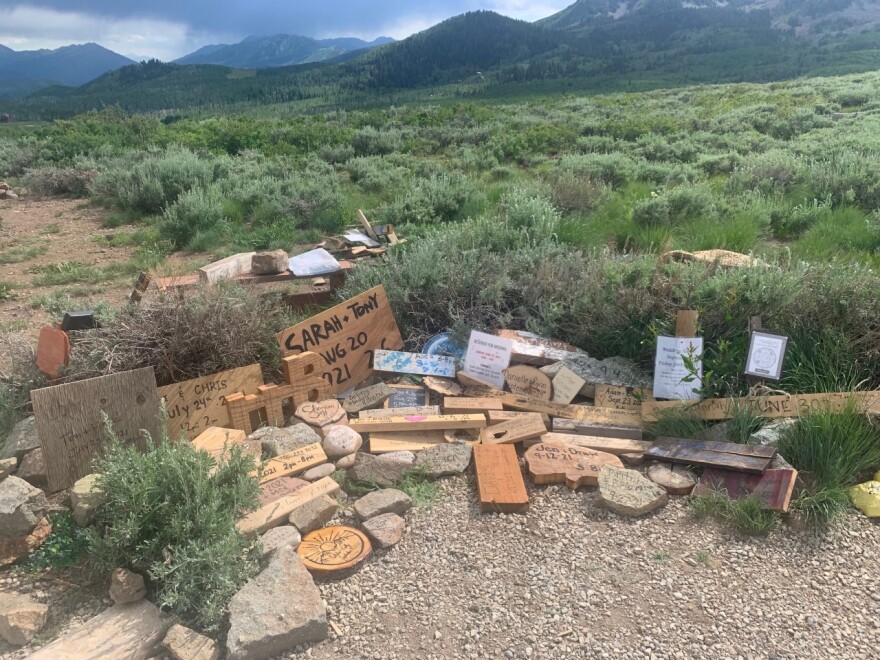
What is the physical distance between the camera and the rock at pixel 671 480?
11.1ft

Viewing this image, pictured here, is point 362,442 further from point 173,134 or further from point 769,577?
point 173,134

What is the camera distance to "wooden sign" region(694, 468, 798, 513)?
10.3 ft

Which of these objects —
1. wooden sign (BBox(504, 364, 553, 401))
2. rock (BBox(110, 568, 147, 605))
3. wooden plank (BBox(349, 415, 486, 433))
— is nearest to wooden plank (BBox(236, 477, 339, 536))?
rock (BBox(110, 568, 147, 605))

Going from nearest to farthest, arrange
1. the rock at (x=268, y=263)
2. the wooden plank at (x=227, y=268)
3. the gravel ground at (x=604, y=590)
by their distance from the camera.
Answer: the gravel ground at (x=604, y=590) < the wooden plank at (x=227, y=268) < the rock at (x=268, y=263)

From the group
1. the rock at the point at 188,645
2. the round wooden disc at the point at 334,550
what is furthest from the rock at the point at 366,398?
the rock at the point at 188,645

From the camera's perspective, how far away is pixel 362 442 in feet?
12.9

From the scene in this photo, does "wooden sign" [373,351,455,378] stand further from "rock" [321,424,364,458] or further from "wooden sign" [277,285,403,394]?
"rock" [321,424,364,458]

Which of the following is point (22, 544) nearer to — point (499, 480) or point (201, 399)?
point (201, 399)

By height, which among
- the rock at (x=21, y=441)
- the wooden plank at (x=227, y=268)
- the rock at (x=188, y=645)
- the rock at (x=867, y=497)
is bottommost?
the rock at (x=867, y=497)

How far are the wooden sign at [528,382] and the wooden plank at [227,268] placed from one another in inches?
116

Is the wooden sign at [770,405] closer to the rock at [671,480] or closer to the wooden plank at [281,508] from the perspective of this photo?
the rock at [671,480]

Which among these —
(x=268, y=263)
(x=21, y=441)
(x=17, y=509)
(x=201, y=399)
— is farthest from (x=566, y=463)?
(x=268, y=263)

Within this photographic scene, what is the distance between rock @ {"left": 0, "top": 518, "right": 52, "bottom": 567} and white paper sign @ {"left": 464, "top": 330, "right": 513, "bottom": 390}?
274 centimetres

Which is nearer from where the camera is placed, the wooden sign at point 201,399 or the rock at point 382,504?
the rock at point 382,504
